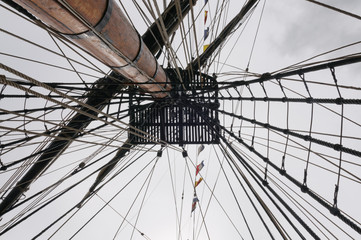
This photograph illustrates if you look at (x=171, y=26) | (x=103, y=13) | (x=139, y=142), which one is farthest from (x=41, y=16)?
(x=139, y=142)

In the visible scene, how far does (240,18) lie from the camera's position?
7461 mm

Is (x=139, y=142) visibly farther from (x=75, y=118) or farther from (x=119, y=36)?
(x=119, y=36)

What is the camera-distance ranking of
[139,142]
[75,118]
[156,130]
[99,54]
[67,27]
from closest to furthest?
[67,27]
[99,54]
[75,118]
[139,142]
[156,130]

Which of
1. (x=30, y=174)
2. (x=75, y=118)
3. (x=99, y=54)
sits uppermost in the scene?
(x=99, y=54)

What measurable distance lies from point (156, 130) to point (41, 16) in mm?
5982

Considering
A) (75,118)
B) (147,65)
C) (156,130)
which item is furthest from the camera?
(156,130)

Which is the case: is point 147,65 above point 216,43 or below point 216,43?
below

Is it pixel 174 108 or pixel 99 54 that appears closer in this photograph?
pixel 99 54

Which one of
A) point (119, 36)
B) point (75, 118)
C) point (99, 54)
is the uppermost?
point (119, 36)

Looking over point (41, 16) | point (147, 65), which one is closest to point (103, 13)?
point (41, 16)

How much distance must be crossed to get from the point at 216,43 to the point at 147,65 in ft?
17.8

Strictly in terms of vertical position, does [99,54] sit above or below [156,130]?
above

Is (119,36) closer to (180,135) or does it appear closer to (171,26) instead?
(171,26)

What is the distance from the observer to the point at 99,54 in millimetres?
2953
